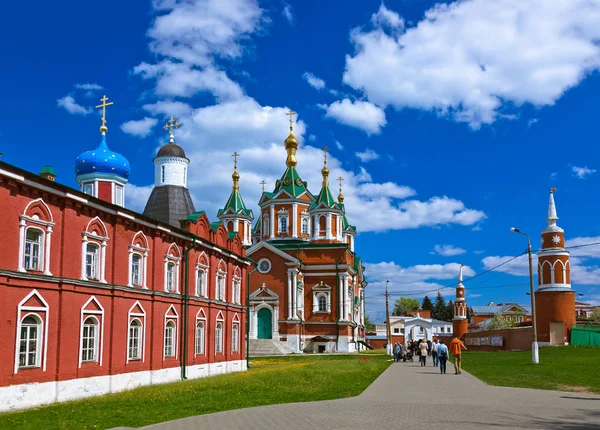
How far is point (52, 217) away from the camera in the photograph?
16094mm

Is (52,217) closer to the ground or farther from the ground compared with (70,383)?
farther from the ground

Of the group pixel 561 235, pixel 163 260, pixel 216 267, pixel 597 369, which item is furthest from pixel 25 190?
pixel 561 235

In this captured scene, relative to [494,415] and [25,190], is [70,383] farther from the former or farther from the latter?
[494,415]

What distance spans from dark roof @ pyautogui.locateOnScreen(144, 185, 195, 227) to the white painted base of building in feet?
Result: 22.6

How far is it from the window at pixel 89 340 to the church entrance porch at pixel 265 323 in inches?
1455

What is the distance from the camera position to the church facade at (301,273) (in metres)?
54.3

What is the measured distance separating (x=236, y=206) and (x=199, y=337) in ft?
123

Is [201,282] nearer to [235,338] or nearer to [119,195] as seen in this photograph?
[119,195]

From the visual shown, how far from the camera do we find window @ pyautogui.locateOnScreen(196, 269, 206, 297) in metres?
25.6

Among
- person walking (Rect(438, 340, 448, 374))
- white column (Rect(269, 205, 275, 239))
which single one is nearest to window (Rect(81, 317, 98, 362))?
person walking (Rect(438, 340, 448, 374))

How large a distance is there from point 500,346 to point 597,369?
3488 centimetres

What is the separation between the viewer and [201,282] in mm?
26109

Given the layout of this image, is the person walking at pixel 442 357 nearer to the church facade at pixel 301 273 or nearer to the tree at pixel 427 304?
the church facade at pixel 301 273

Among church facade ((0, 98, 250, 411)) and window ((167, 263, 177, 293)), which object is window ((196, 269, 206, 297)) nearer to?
church facade ((0, 98, 250, 411))
